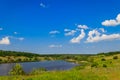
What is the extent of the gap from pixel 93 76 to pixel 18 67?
80.6 metres

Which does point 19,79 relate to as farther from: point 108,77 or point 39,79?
point 108,77

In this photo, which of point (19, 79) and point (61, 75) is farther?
point (61, 75)

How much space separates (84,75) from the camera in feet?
118

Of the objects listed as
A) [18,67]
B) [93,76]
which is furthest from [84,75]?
[18,67]

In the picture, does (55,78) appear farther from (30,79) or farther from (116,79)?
(116,79)

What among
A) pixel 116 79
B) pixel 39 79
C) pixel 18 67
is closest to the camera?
pixel 39 79

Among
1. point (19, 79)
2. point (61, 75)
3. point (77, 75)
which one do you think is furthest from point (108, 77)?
point (19, 79)

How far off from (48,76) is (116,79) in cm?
963

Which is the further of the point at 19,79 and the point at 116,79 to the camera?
the point at 116,79

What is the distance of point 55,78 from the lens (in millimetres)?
33219

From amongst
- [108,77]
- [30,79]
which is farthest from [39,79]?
[108,77]

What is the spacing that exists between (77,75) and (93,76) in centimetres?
255

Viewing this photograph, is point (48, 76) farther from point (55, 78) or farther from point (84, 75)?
point (84, 75)

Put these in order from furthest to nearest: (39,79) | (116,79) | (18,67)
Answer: (18,67), (116,79), (39,79)
